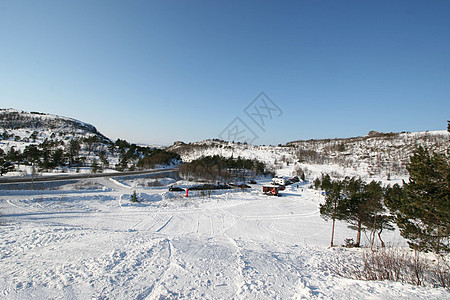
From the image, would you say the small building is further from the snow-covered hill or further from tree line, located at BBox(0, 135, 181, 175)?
the snow-covered hill

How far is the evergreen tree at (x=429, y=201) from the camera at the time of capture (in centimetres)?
859

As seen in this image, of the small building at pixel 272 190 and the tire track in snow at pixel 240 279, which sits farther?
the small building at pixel 272 190

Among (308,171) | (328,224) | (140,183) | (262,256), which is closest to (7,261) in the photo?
(262,256)

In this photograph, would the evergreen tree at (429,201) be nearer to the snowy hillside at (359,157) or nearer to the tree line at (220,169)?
the tree line at (220,169)

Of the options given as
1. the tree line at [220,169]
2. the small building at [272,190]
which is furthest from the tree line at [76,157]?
the small building at [272,190]

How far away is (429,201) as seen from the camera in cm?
909

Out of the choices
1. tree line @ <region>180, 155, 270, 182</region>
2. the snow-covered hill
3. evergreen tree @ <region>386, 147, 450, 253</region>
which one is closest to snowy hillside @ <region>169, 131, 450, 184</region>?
tree line @ <region>180, 155, 270, 182</region>

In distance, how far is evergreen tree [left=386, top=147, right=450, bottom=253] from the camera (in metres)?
8.59

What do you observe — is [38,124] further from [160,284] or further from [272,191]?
[160,284]

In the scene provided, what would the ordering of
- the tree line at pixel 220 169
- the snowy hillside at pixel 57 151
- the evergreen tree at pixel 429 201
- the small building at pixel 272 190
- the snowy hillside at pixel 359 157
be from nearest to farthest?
the evergreen tree at pixel 429 201 → the small building at pixel 272 190 → the snowy hillside at pixel 57 151 → the tree line at pixel 220 169 → the snowy hillside at pixel 359 157

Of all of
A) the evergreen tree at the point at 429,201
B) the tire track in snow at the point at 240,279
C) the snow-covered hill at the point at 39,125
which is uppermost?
the snow-covered hill at the point at 39,125

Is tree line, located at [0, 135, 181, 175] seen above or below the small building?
above

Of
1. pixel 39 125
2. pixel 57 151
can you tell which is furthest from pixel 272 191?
pixel 39 125

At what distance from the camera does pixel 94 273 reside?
538 cm
